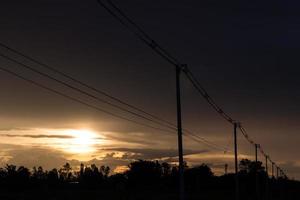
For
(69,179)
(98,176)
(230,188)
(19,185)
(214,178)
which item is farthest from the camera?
(69,179)

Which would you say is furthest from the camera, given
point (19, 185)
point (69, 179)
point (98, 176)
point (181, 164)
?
point (69, 179)

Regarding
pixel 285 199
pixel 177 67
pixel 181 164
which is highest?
pixel 177 67

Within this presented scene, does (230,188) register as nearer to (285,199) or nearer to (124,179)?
(285,199)

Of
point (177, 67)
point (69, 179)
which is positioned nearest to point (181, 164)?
point (177, 67)

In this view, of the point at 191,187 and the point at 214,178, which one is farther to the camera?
the point at 214,178

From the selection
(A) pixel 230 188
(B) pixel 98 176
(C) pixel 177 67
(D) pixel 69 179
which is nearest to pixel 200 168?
(A) pixel 230 188

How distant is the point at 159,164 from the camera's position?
5497 inches

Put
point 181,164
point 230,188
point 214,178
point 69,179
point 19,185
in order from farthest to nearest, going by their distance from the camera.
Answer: point 69,179
point 214,178
point 230,188
point 19,185
point 181,164

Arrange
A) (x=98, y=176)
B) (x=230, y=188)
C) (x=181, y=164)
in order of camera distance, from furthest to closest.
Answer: (x=98, y=176), (x=230, y=188), (x=181, y=164)

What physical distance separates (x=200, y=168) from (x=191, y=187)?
70.4 ft

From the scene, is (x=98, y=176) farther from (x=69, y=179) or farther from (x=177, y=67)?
(x=177, y=67)

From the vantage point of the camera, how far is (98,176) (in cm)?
14362

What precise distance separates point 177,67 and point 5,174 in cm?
9880

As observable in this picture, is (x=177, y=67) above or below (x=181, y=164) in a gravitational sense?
above
